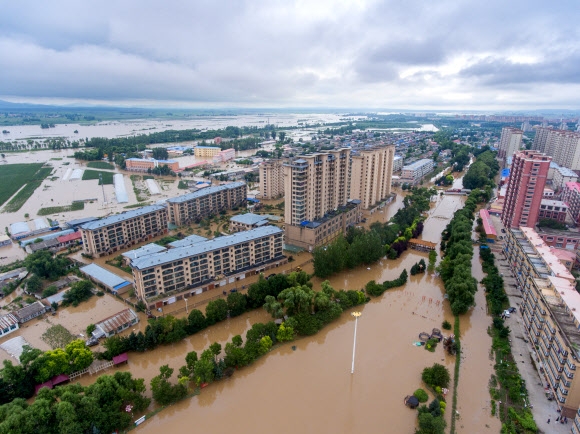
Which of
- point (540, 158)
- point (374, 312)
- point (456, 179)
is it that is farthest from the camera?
point (456, 179)

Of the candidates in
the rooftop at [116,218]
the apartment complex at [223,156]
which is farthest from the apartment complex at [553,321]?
the apartment complex at [223,156]

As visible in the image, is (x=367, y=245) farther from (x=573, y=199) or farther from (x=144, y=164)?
(x=144, y=164)

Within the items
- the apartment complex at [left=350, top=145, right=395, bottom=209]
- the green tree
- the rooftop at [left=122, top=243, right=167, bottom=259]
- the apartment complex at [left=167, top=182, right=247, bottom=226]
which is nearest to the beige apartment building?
the apartment complex at [left=167, top=182, right=247, bottom=226]

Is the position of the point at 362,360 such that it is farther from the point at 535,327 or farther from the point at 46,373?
the point at 46,373

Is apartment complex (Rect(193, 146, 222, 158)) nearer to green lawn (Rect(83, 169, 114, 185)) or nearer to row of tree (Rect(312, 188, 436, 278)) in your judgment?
green lawn (Rect(83, 169, 114, 185))

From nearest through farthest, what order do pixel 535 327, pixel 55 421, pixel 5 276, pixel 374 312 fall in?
pixel 55 421, pixel 535 327, pixel 374 312, pixel 5 276

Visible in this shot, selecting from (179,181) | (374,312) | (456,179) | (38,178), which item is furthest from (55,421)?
(456,179)
